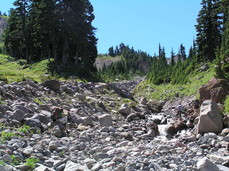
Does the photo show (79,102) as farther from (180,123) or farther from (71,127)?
(180,123)

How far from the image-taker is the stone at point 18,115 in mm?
13301

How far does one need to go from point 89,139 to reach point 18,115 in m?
3.72

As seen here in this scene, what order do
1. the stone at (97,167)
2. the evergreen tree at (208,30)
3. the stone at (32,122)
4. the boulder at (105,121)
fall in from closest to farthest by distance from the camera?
the stone at (97,167) < the stone at (32,122) < the boulder at (105,121) < the evergreen tree at (208,30)

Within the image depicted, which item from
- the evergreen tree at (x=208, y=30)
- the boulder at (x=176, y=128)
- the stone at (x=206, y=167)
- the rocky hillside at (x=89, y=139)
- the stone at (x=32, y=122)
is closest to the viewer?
the stone at (x=206, y=167)

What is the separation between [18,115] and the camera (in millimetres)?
13422

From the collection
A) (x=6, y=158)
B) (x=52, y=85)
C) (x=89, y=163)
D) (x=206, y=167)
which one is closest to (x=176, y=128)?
(x=89, y=163)

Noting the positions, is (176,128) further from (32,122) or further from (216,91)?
(32,122)

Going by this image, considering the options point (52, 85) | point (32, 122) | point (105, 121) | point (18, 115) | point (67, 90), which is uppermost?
point (52, 85)

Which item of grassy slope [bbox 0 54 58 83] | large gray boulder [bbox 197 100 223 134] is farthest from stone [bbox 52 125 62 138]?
grassy slope [bbox 0 54 58 83]

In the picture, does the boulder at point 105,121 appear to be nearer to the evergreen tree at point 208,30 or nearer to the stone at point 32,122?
the stone at point 32,122

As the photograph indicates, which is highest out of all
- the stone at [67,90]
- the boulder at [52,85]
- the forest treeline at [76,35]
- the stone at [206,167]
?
the forest treeline at [76,35]

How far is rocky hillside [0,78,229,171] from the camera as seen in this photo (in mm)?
A: 8531

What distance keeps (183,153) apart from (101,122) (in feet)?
25.3

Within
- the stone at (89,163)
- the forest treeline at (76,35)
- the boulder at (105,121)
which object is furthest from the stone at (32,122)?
the forest treeline at (76,35)
